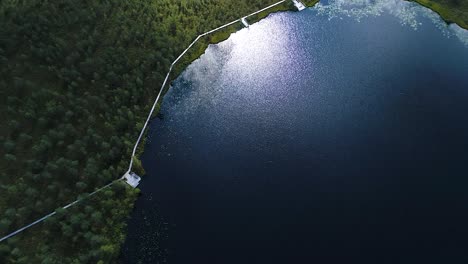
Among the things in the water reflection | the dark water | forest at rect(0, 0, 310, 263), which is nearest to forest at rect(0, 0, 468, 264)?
forest at rect(0, 0, 310, 263)

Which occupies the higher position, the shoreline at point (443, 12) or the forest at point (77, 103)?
the forest at point (77, 103)

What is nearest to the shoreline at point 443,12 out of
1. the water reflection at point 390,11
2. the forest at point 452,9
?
the forest at point 452,9

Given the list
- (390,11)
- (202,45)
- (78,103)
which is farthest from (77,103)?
(390,11)

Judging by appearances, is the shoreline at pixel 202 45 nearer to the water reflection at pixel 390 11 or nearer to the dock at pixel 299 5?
the dock at pixel 299 5

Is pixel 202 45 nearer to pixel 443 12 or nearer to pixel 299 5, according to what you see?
pixel 299 5

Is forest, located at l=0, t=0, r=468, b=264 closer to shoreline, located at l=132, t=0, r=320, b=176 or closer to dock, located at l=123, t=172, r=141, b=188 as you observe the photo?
shoreline, located at l=132, t=0, r=320, b=176

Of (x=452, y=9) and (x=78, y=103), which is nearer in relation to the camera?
(x=78, y=103)

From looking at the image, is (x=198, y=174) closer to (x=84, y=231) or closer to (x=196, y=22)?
(x=84, y=231)

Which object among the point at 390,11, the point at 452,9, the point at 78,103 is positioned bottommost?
the point at 452,9
